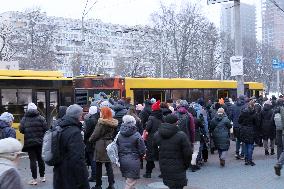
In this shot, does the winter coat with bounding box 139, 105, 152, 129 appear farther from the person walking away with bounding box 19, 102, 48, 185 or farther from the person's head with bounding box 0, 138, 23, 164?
the person's head with bounding box 0, 138, 23, 164

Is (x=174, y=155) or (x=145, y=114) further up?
(x=145, y=114)

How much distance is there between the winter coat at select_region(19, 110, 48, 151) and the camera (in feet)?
32.8

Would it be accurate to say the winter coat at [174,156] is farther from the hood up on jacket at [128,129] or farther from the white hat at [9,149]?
the white hat at [9,149]

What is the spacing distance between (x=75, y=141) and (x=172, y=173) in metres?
1.59

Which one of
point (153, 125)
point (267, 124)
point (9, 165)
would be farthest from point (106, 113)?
point (267, 124)

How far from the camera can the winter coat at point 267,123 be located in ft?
45.9

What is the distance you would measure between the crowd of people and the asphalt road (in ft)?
0.83

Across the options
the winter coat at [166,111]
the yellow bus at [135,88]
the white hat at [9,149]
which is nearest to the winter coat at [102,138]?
the winter coat at [166,111]

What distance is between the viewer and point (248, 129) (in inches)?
482

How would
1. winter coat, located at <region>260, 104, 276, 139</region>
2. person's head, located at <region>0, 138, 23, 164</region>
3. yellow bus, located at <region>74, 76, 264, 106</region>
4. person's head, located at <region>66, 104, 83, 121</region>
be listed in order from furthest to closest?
yellow bus, located at <region>74, 76, 264, 106</region>
winter coat, located at <region>260, 104, 276, 139</region>
person's head, located at <region>66, 104, 83, 121</region>
person's head, located at <region>0, 138, 23, 164</region>

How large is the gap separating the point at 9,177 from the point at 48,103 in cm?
1280

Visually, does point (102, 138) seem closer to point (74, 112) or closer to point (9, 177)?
point (74, 112)

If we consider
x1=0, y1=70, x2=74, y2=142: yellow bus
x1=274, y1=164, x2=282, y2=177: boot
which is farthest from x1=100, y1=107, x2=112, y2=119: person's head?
x1=0, y1=70, x2=74, y2=142: yellow bus

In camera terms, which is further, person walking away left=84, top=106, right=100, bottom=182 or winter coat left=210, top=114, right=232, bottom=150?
winter coat left=210, top=114, right=232, bottom=150
